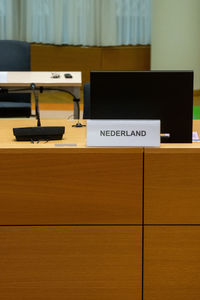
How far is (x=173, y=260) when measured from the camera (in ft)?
6.38

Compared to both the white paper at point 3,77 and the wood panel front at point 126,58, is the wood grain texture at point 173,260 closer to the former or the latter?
the white paper at point 3,77

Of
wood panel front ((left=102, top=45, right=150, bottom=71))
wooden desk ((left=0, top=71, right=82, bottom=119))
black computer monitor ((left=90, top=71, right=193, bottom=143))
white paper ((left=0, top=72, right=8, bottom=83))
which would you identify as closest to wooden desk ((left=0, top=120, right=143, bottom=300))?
black computer monitor ((left=90, top=71, right=193, bottom=143))

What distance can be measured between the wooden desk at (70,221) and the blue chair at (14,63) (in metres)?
2.98

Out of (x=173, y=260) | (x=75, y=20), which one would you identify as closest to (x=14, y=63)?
(x=75, y=20)

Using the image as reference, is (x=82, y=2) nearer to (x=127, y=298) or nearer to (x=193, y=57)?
(x=193, y=57)

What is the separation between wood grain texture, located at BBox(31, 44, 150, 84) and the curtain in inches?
7.4

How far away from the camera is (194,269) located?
1942 mm

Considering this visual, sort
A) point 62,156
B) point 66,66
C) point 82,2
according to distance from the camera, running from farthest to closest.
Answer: point 66,66, point 82,2, point 62,156

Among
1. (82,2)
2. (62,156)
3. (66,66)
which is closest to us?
(62,156)

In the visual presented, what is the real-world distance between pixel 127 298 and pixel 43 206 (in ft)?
1.52

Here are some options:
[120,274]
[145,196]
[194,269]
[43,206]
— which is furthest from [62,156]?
[194,269]

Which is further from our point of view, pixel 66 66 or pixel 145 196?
pixel 66 66

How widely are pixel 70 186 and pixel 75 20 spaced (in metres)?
6.01

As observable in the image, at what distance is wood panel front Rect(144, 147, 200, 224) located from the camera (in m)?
1.89
